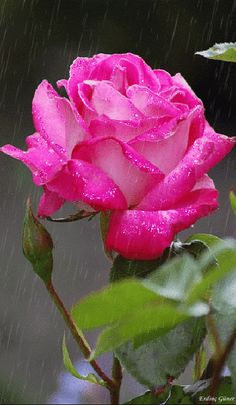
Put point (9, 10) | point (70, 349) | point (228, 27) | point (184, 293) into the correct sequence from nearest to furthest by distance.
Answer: point (184, 293) < point (70, 349) < point (228, 27) < point (9, 10)

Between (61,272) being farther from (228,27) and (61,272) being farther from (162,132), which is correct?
(162,132)

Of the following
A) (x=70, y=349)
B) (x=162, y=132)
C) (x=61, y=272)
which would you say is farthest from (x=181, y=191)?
(x=61, y=272)

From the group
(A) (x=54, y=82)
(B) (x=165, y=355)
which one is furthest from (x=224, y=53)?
(A) (x=54, y=82)

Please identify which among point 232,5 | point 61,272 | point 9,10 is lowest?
point 61,272

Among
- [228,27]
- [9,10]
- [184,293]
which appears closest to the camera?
[184,293]

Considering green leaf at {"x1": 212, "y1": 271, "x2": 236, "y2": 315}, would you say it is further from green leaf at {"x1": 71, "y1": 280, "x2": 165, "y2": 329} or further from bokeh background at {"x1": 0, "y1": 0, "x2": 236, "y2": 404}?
bokeh background at {"x1": 0, "y1": 0, "x2": 236, "y2": 404}

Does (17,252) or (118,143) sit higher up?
(118,143)

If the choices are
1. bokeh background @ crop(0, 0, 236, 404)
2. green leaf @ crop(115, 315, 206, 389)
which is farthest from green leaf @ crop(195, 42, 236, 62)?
bokeh background @ crop(0, 0, 236, 404)

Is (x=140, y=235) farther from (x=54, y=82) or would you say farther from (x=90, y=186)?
(x=54, y=82)
